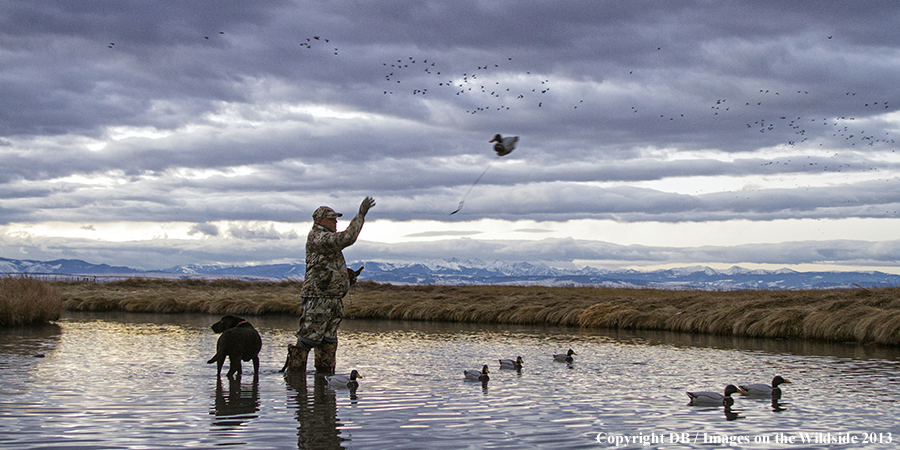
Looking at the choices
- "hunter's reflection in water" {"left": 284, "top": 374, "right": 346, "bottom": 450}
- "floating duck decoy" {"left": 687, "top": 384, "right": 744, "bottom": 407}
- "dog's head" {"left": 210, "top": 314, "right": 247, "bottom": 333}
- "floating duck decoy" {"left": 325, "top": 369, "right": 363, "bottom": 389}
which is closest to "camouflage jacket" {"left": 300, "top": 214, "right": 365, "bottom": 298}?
"dog's head" {"left": 210, "top": 314, "right": 247, "bottom": 333}

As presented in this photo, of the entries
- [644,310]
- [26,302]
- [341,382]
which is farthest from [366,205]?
[644,310]

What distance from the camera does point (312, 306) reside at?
40.8 feet

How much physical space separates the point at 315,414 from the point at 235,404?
1342 millimetres

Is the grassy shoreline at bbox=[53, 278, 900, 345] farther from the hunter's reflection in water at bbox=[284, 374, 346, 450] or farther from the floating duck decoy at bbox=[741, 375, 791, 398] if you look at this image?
the hunter's reflection in water at bbox=[284, 374, 346, 450]

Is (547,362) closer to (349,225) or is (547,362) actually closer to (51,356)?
(349,225)

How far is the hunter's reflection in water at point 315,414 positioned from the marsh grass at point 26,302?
608 inches

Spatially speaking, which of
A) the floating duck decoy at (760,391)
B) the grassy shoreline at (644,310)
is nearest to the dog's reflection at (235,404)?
the floating duck decoy at (760,391)

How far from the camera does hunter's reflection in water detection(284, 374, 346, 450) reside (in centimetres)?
747

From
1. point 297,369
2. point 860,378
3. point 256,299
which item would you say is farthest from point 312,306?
point 256,299

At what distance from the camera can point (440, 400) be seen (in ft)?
33.8

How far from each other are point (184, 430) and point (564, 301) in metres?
26.3

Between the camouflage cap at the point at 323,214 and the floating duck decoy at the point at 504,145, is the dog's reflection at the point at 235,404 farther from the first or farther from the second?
the floating duck decoy at the point at 504,145

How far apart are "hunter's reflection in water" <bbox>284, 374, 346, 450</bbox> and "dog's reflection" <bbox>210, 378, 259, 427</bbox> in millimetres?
567

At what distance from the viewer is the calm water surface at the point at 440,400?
25.2 feet
